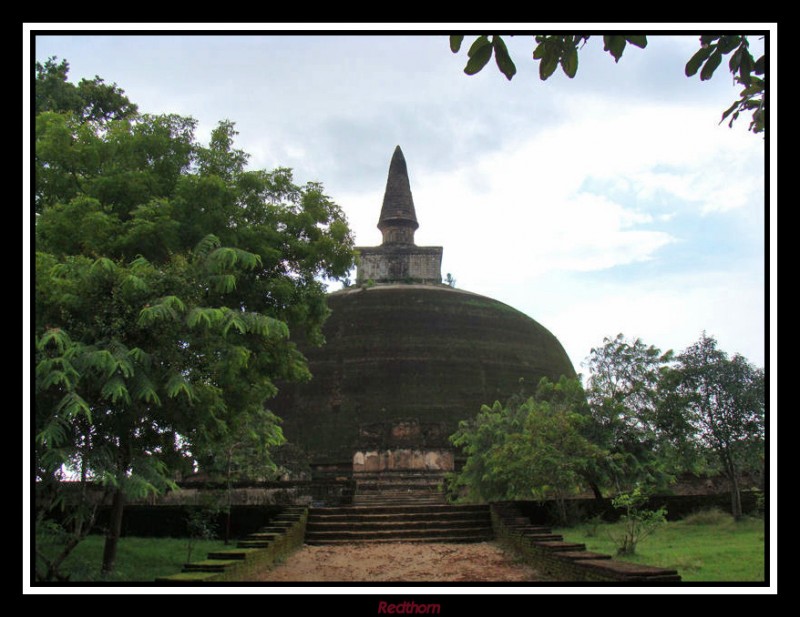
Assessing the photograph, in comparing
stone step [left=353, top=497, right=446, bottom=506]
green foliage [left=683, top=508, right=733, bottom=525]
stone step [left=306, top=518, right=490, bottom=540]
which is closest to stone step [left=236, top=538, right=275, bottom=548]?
stone step [left=306, top=518, right=490, bottom=540]

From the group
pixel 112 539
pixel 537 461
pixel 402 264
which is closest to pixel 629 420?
pixel 537 461

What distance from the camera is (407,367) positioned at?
27.3m

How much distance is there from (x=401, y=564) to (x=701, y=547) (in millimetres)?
4048

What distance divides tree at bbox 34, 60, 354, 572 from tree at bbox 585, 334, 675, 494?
6324 millimetres

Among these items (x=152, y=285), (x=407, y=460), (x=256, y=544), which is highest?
(x=152, y=285)

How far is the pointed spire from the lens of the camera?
37.2 metres

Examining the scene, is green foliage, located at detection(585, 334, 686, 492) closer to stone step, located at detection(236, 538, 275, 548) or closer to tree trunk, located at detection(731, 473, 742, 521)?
tree trunk, located at detection(731, 473, 742, 521)

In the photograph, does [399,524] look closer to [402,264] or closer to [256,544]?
[256,544]

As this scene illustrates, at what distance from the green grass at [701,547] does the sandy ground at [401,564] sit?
1.54 metres

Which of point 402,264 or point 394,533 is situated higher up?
point 402,264

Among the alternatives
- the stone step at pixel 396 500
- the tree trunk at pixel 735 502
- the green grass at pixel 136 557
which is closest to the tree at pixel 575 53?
the green grass at pixel 136 557
